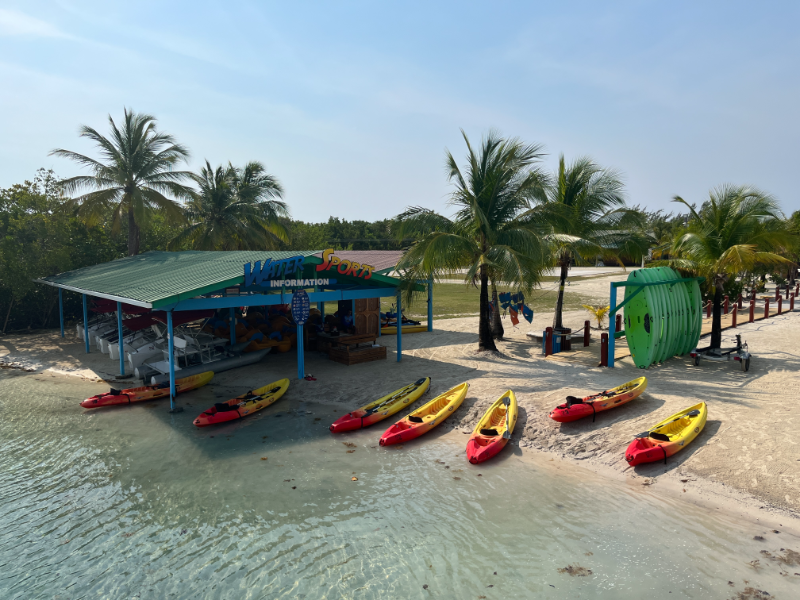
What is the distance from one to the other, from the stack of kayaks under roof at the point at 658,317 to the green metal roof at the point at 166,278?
290 inches

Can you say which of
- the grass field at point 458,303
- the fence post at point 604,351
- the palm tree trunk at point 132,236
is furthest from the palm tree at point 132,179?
the fence post at point 604,351

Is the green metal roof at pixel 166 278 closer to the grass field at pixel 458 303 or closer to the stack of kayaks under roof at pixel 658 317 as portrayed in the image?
the stack of kayaks under roof at pixel 658 317

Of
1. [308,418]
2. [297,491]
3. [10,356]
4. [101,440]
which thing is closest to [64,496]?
[101,440]

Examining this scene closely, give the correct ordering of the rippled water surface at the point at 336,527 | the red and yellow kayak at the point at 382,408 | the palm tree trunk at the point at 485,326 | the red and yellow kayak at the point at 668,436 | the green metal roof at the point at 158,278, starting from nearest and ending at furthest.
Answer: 1. the rippled water surface at the point at 336,527
2. the red and yellow kayak at the point at 668,436
3. the red and yellow kayak at the point at 382,408
4. the green metal roof at the point at 158,278
5. the palm tree trunk at the point at 485,326

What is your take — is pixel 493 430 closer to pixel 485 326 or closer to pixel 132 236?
pixel 485 326

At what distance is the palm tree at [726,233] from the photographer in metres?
14.2

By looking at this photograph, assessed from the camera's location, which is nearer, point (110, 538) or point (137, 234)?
point (110, 538)

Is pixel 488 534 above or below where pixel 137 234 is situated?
below

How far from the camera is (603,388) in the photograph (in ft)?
40.7

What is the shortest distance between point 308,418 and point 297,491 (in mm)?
3687

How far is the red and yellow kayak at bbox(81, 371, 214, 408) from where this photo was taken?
42.2 feet

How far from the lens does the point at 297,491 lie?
8484 millimetres

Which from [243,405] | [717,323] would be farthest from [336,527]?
[717,323]

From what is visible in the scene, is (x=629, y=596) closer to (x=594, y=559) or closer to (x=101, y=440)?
(x=594, y=559)
